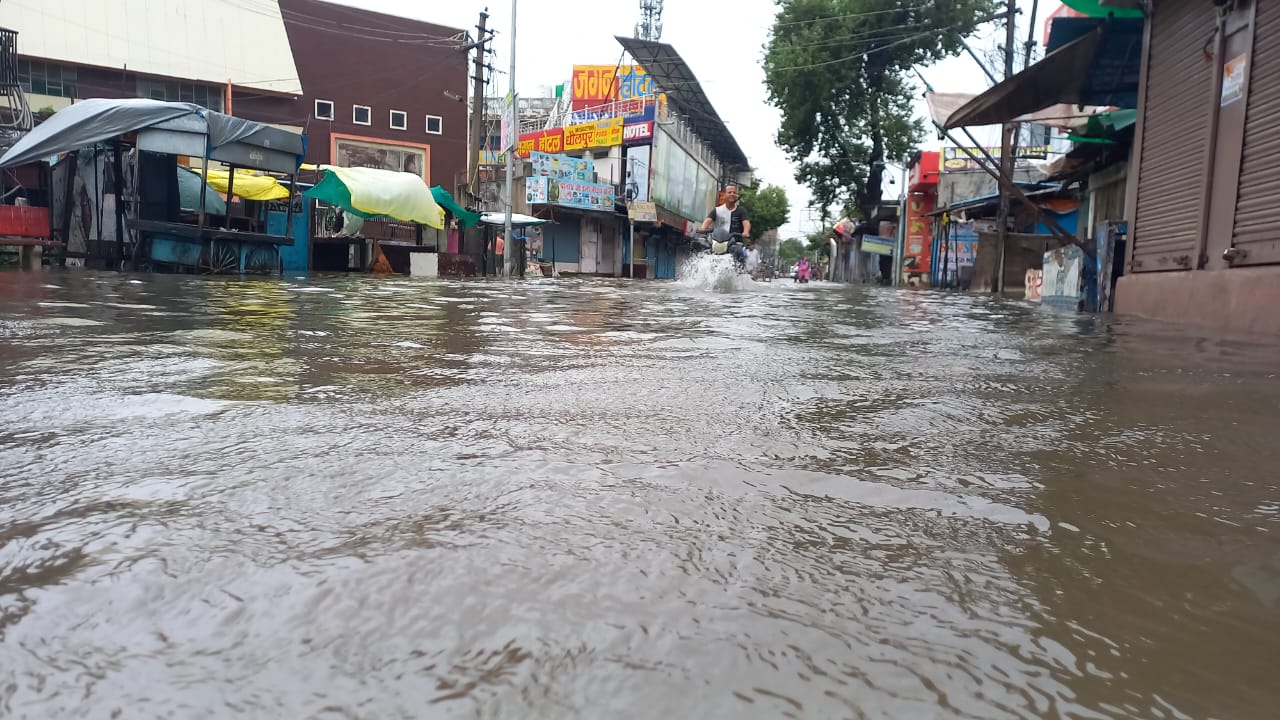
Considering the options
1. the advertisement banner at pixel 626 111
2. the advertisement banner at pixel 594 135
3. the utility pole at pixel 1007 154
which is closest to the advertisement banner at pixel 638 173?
the advertisement banner at pixel 594 135

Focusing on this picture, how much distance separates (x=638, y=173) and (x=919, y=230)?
414 inches

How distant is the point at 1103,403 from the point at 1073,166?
→ 41.8 feet

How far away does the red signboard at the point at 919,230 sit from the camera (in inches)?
1103

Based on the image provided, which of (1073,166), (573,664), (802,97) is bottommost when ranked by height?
(573,664)

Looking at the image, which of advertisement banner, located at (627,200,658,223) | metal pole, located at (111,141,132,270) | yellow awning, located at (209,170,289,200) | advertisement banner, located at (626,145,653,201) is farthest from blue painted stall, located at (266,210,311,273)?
advertisement banner, located at (626,145,653,201)

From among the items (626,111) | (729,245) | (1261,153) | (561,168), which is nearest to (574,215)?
(561,168)

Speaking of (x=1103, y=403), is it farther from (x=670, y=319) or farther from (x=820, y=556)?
(x=670, y=319)

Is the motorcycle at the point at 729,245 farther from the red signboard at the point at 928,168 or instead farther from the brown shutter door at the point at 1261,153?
the red signboard at the point at 928,168

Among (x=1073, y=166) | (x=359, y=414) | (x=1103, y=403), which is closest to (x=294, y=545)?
(x=359, y=414)

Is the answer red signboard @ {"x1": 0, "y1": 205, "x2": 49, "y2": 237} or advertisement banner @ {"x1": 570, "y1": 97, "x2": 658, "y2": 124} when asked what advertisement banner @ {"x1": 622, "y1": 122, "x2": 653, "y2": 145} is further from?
red signboard @ {"x1": 0, "y1": 205, "x2": 49, "y2": 237}

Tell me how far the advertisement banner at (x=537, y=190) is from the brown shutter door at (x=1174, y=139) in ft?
68.1

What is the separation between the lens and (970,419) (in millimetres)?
2115

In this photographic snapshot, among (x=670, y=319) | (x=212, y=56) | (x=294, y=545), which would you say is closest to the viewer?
(x=294, y=545)

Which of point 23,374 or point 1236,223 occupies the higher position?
point 1236,223
